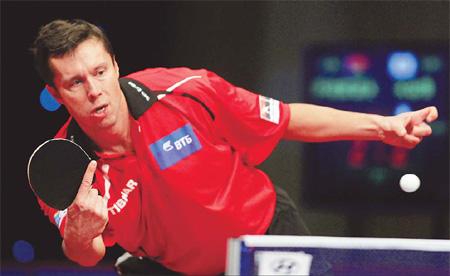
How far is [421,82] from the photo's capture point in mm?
3635

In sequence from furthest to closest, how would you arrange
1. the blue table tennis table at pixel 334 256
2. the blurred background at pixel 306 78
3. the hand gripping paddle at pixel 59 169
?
the blurred background at pixel 306 78 → the hand gripping paddle at pixel 59 169 → the blue table tennis table at pixel 334 256

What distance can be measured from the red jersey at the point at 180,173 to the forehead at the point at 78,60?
0.16m

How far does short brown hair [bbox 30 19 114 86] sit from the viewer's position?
3.04 meters

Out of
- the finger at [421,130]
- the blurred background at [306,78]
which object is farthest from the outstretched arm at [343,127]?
the blurred background at [306,78]

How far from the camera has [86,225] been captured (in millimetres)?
2855

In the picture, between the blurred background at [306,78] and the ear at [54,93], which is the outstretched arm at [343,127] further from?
the ear at [54,93]

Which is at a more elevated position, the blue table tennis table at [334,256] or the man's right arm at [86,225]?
the blue table tennis table at [334,256]

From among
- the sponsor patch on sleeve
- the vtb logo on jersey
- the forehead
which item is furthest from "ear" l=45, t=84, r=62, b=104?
the sponsor patch on sleeve

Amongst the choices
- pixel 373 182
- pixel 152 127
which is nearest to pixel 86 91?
pixel 152 127

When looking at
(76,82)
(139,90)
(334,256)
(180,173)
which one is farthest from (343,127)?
(334,256)

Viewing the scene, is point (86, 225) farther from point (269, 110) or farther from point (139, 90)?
point (269, 110)

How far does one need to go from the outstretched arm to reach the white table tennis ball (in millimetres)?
256

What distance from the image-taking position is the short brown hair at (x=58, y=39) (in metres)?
3.04

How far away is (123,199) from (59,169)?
288 mm
